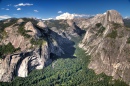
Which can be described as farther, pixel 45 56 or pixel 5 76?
pixel 45 56

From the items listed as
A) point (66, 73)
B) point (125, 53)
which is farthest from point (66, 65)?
point (125, 53)

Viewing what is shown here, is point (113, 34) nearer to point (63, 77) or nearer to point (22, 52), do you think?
point (63, 77)

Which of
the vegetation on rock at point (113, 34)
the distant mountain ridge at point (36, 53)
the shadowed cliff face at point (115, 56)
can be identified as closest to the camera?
the shadowed cliff face at point (115, 56)

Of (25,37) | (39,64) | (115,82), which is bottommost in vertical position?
(115,82)

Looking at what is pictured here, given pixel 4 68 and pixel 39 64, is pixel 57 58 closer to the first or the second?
pixel 39 64

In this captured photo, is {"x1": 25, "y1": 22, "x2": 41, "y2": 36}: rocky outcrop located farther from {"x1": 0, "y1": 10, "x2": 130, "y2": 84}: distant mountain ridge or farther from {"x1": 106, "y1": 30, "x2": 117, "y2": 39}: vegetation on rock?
{"x1": 106, "y1": 30, "x2": 117, "y2": 39}: vegetation on rock

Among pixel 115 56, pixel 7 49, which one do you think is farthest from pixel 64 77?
pixel 7 49

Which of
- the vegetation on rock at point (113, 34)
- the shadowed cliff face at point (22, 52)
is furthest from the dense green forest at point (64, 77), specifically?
the vegetation on rock at point (113, 34)

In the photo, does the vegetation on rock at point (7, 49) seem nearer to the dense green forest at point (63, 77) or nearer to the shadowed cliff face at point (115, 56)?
the dense green forest at point (63, 77)
